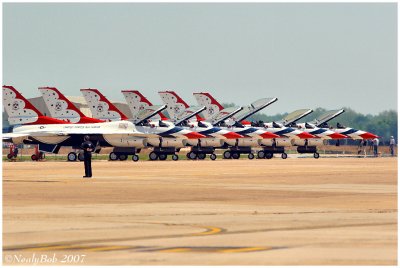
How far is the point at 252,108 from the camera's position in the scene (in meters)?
121

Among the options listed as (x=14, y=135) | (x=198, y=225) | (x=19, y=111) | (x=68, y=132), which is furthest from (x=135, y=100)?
(x=198, y=225)

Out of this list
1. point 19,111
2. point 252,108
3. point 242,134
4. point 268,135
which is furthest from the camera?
point 252,108

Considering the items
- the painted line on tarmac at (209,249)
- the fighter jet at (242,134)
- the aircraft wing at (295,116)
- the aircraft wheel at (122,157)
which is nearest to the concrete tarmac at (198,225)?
the painted line on tarmac at (209,249)

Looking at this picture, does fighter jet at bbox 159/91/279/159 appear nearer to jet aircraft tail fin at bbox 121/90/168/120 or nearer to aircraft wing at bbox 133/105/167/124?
jet aircraft tail fin at bbox 121/90/168/120

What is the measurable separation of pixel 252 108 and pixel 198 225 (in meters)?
93.6

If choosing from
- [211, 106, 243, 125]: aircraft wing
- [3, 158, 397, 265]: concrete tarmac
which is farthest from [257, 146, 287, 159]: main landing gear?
[3, 158, 397, 265]: concrete tarmac

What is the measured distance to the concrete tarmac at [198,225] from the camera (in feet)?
66.9

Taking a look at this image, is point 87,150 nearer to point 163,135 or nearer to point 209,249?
point 209,249

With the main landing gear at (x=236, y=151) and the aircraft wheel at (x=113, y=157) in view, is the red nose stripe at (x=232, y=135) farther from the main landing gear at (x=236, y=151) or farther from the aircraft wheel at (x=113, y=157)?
the aircraft wheel at (x=113, y=157)

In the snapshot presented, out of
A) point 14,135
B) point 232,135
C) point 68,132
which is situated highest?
point 68,132

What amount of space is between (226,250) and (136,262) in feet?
8.52

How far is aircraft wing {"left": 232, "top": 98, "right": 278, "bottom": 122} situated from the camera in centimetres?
11918

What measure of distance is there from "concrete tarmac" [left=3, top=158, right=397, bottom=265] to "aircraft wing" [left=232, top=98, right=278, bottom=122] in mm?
71875

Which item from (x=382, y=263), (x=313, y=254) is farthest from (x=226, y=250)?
(x=382, y=263)
